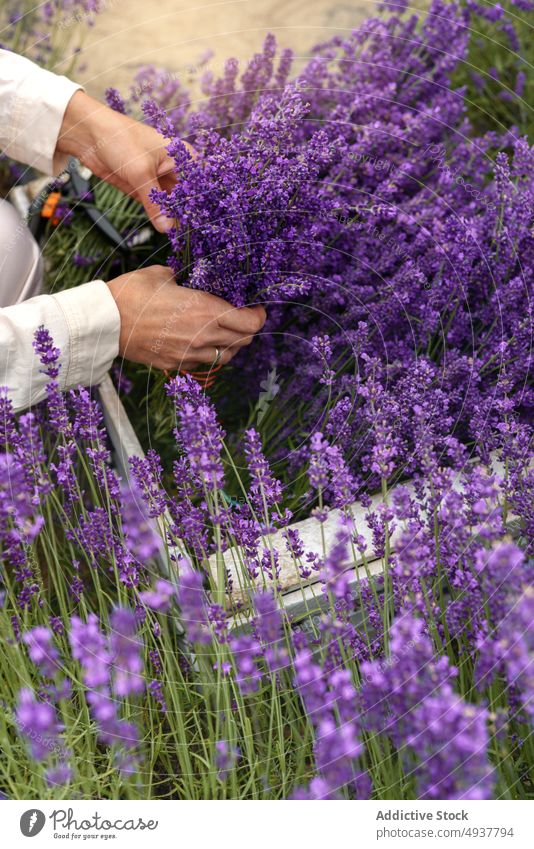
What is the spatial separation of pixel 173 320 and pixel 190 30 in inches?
70.7

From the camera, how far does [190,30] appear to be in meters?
2.63

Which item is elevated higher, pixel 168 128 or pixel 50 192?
pixel 168 128

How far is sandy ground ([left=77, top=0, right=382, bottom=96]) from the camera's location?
251 centimetres

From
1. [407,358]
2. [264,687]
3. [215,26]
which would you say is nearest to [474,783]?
[264,687]

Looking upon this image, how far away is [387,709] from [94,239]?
1.39 meters

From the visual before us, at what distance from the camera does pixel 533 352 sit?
1.39 meters

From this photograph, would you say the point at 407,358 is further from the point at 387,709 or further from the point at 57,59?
the point at 57,59

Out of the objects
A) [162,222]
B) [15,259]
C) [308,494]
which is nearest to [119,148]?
[162,222]

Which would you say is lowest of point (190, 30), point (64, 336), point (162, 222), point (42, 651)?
point (42, 651)

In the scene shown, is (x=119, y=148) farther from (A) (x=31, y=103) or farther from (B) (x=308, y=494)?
(B) (x=308, y=494)

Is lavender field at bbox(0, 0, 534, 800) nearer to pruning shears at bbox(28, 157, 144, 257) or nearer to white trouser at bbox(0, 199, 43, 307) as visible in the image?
pruning shears at bbox(28, 157, 144, 257)

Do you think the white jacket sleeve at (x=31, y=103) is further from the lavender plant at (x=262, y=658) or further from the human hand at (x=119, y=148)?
the lavender plant at (x=262, y=658)

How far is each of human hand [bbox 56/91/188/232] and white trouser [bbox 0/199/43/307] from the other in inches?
8.3

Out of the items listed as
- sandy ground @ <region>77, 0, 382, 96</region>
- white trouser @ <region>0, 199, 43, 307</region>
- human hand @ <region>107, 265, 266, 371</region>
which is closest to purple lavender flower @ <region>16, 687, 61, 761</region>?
human hand @ <region>107, 265, 266, 371</region>
